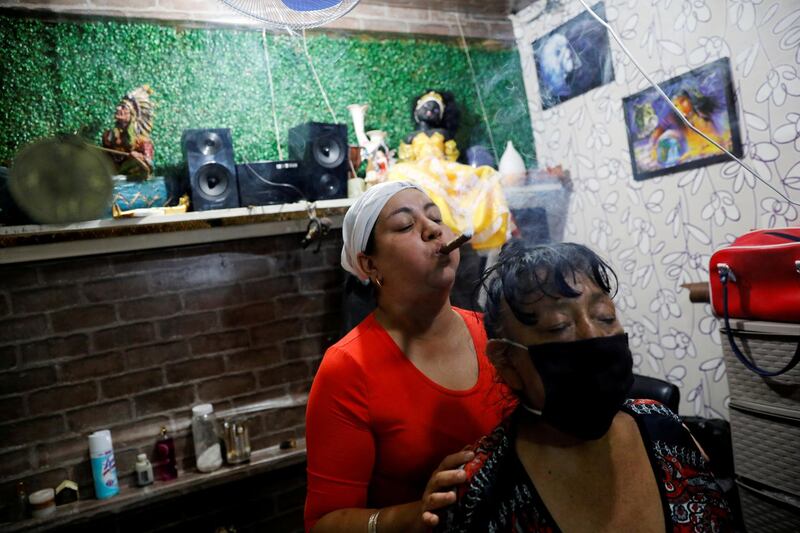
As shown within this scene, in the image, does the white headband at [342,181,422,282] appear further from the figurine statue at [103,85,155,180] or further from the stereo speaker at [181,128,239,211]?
the figurine statue at [103,85,155,180]

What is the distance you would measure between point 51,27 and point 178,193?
3.23 ft

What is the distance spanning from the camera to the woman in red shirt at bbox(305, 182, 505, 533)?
124 centimetres

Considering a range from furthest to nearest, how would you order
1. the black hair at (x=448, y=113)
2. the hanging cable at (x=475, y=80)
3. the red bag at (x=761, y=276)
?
1. the hanging cable at (x=475, y=80)
2. the black hair at (x=448, y=113)
3. the red bag at (x=761, y=276)

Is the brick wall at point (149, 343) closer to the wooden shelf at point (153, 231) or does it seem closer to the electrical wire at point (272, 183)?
the wooden shelf at point (153, 231)

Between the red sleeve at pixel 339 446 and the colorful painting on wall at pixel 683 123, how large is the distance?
213cm

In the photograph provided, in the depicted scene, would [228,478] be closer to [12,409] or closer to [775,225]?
[12,409]

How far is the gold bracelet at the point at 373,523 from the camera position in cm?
115

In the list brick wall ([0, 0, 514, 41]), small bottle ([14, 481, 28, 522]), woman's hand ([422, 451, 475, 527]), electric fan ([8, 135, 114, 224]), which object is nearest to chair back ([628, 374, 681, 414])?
woman's hand ([422, 451, 475, 527])

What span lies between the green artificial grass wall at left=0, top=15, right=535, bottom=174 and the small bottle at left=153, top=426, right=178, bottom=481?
4.74ft

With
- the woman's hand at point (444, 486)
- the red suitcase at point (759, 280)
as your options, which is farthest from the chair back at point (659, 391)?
the woman's hand at point (444, 486)

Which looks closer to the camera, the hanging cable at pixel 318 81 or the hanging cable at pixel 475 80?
the hanging cable at pixel 318 81

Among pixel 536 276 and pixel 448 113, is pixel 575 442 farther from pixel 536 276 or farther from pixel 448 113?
pixel 448 113

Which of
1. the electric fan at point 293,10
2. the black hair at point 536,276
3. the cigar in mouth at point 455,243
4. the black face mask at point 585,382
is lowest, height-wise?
the black face mask at point 585,382

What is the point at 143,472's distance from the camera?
2605 millimetres
